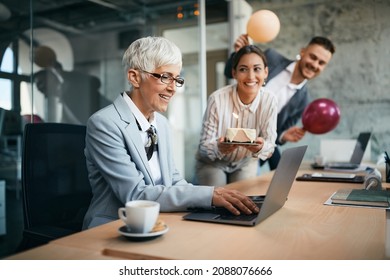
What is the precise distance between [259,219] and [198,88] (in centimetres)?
356

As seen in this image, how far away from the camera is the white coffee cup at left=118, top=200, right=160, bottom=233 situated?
798 millimetres

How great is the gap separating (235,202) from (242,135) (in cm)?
76

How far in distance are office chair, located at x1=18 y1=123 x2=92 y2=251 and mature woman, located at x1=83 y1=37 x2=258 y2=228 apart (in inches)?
5.9

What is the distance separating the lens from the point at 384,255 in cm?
77

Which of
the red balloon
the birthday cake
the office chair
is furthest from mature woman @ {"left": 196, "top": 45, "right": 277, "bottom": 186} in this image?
the office chair

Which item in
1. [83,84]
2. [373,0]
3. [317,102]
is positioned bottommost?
[317,102]

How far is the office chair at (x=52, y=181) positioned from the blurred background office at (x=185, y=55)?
1162 millimetres

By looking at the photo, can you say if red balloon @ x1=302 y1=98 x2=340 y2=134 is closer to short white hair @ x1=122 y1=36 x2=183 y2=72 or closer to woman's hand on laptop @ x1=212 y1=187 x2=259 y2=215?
short white hair @ x1=122 y1=36 x2=183 y2=72

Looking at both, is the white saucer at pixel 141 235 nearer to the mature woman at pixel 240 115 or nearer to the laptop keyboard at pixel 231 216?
the laptop keyboard at pixel 231 216

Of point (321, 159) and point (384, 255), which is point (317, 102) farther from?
point (384, 255)

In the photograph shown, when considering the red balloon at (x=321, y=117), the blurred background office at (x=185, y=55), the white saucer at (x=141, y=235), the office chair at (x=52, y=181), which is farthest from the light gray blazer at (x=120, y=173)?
the red balloon at (x=321, y=117)

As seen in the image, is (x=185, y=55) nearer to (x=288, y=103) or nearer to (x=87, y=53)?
(x=87, y=53)

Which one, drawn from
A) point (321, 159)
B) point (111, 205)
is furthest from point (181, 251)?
point (321, 159)
